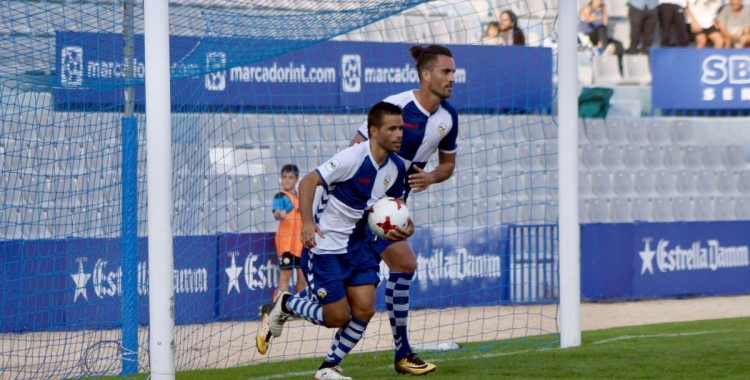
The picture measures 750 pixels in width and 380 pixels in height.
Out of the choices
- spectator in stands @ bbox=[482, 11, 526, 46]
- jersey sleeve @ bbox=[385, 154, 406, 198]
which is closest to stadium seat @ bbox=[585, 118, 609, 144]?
spectator in stands @ bbox=[482, 11, 526, 46]

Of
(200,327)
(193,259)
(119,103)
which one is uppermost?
(119,103)

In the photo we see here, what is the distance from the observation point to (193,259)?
10922 millimetres

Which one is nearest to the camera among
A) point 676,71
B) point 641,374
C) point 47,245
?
point 641,374

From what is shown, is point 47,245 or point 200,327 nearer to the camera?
point 47,245

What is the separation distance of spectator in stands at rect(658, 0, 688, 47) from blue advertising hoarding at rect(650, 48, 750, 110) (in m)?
1.01

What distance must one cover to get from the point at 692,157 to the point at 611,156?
1.52 metres

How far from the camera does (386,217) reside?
630 cm

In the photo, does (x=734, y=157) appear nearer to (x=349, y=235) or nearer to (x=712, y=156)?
(x=712, y=156)

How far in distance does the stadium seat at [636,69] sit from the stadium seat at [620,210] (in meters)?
2.95

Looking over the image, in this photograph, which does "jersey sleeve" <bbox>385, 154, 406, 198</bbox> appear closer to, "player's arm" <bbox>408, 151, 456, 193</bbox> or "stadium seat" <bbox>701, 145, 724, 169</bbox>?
"player's arm" <bbox>408, 151, 456, 193</bbox>

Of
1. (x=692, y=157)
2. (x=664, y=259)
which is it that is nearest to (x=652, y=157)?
(x=692, y=157)

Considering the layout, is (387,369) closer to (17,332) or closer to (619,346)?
(619,346)

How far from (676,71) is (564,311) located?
8.97m

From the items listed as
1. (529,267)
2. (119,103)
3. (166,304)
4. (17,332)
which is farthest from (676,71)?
(166,304)
